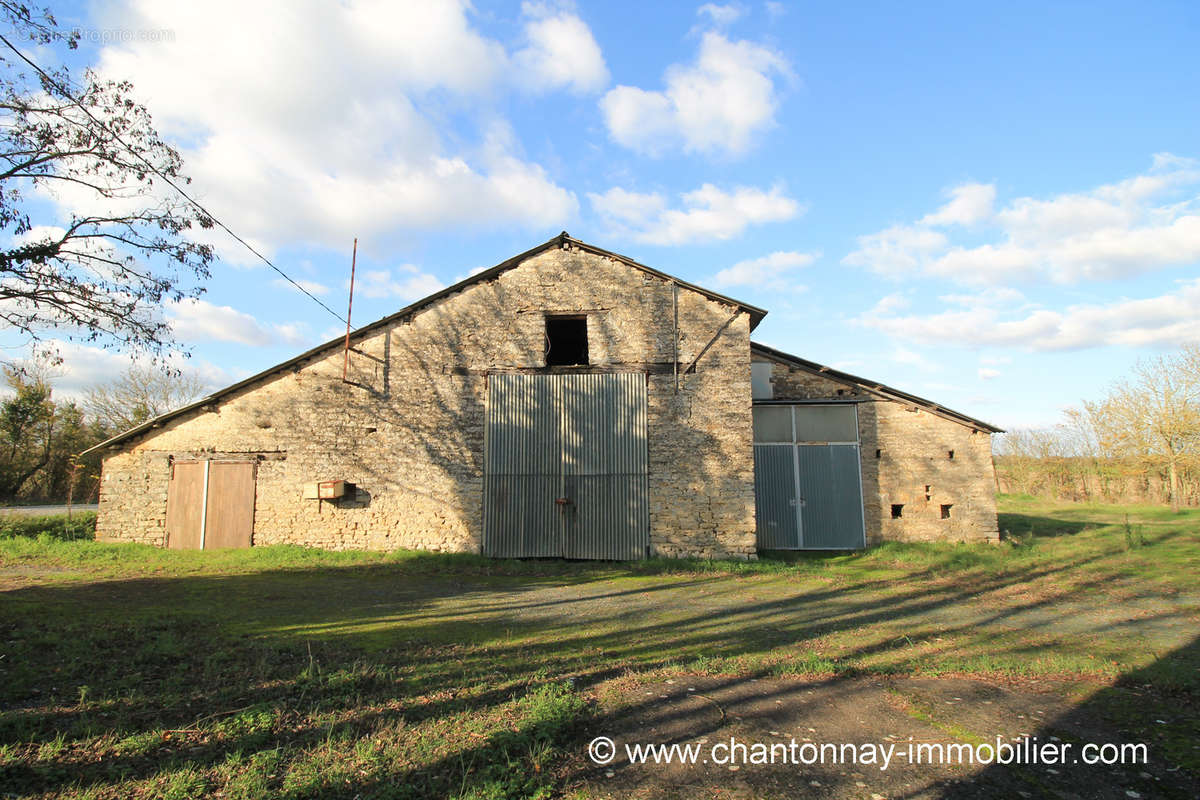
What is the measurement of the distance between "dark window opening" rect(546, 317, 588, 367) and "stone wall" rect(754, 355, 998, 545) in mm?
7261

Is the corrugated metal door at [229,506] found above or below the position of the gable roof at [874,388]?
below

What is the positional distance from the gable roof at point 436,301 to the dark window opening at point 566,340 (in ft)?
5.37

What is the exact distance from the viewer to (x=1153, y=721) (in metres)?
4.11

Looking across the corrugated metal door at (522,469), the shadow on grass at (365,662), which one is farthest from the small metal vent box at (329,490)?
the corrugated metal door at (522,469)

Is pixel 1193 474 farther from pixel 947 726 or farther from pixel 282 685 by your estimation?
pixel 282 685

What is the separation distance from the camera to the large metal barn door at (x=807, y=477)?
44.5 feet

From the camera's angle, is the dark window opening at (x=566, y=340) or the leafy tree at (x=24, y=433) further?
the leafy tree at (x=24, y=433)

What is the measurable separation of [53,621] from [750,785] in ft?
25.3

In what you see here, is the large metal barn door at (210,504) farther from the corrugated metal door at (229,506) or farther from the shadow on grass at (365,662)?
the shadow on grass at (365,662)

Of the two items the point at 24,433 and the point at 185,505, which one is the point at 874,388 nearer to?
the point at 185,505

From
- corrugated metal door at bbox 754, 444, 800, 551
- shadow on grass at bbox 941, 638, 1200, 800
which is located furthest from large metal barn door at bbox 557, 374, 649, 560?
shadow on grass at bbox 941, 638, 1200, 800

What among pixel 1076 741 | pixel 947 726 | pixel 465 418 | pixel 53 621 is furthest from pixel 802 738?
pixel 465 418

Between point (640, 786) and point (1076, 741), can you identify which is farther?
point (1076, 741)

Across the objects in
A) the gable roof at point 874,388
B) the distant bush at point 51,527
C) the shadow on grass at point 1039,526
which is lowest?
the shadow on grass at point 1039,526
